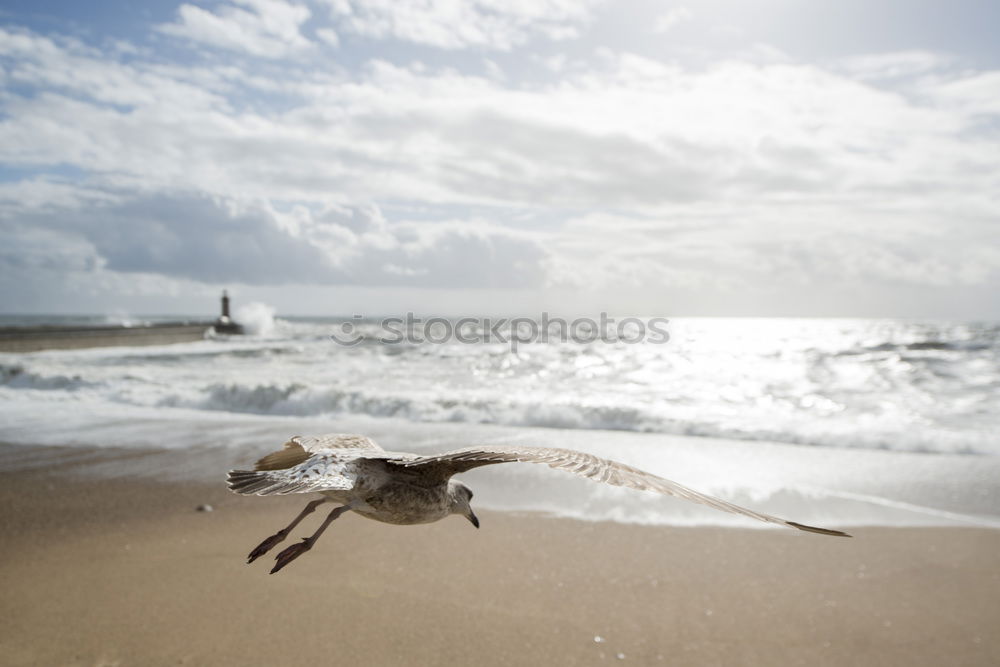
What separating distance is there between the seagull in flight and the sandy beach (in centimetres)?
220

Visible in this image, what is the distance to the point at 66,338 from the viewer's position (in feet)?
96.6

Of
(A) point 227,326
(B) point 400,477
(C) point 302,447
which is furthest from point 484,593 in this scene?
(A) point 227,326

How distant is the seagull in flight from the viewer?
2229 millimetres

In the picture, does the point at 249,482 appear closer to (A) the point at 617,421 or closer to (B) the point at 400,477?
(B) the point at 400,477

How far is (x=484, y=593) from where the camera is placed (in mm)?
5086

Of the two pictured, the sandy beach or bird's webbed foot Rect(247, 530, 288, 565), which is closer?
bird's webbed foot Rect(247, 530, 288, 565)

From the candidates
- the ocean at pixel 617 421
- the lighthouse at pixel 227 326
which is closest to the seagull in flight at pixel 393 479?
the ocean at pixel 617 421

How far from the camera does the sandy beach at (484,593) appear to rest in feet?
14.3

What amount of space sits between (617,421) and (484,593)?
761 cm

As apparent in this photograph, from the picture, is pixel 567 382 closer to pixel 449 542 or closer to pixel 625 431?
pixel 625 431

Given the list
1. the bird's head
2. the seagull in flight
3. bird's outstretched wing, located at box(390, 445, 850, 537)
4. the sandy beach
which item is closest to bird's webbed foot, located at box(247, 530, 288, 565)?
the seagull in flight

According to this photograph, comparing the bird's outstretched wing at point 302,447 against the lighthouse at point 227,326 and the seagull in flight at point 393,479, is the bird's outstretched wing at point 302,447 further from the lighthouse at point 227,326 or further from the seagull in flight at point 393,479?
the lighthouse at point 227,326

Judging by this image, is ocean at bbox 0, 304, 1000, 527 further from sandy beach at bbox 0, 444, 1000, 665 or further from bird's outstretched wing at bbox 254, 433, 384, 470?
bird's outstretched wing at bbox 254, 433, 384, 470

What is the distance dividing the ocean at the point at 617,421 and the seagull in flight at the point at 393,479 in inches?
182
